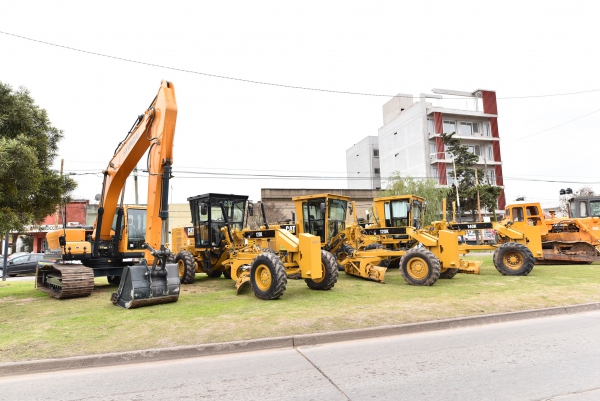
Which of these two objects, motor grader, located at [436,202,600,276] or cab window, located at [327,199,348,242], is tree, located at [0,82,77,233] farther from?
motor grader, located at [436,202,600,276]

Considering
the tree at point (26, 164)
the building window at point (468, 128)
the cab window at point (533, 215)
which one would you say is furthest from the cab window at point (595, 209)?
the building window at point (468, 128)

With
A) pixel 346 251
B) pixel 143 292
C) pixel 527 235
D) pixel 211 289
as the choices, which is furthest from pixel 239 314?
pixel 527 235

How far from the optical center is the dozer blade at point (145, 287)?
8.48 metres

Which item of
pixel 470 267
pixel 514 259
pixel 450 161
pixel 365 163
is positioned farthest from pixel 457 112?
pixel 470 267

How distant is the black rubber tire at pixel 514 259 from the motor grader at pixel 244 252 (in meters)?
7.08

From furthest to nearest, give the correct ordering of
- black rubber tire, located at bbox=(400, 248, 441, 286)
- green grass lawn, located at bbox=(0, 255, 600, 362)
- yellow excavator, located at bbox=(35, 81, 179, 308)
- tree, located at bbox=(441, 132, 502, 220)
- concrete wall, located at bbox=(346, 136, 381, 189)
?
concrete wall, located at bbox=(346, 136, 381, 189) < tree, located at bbox=(441, 132, 502, 220) < black rubber tire, located at bbox=(400, 248, 441, 286) < yellow excavator, located at bbox=(35, 81, 179, 308) < green grass lawn, located at bbox=(0, 255, 600, 362)

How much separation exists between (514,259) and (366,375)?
443 inches

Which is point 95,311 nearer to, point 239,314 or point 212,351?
point 239,314

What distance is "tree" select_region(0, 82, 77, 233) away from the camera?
8820mm

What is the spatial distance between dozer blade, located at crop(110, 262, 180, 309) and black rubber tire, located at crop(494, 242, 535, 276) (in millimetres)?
11010

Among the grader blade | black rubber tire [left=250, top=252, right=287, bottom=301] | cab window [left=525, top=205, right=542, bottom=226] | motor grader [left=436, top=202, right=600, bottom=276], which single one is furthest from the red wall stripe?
black rubber tire [left=250, top=252, right=287, bottom=301]

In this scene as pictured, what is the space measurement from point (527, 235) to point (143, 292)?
13418mm

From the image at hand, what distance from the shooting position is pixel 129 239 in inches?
499

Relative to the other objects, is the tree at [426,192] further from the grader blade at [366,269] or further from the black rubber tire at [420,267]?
the black rubber tire at [420,267]
